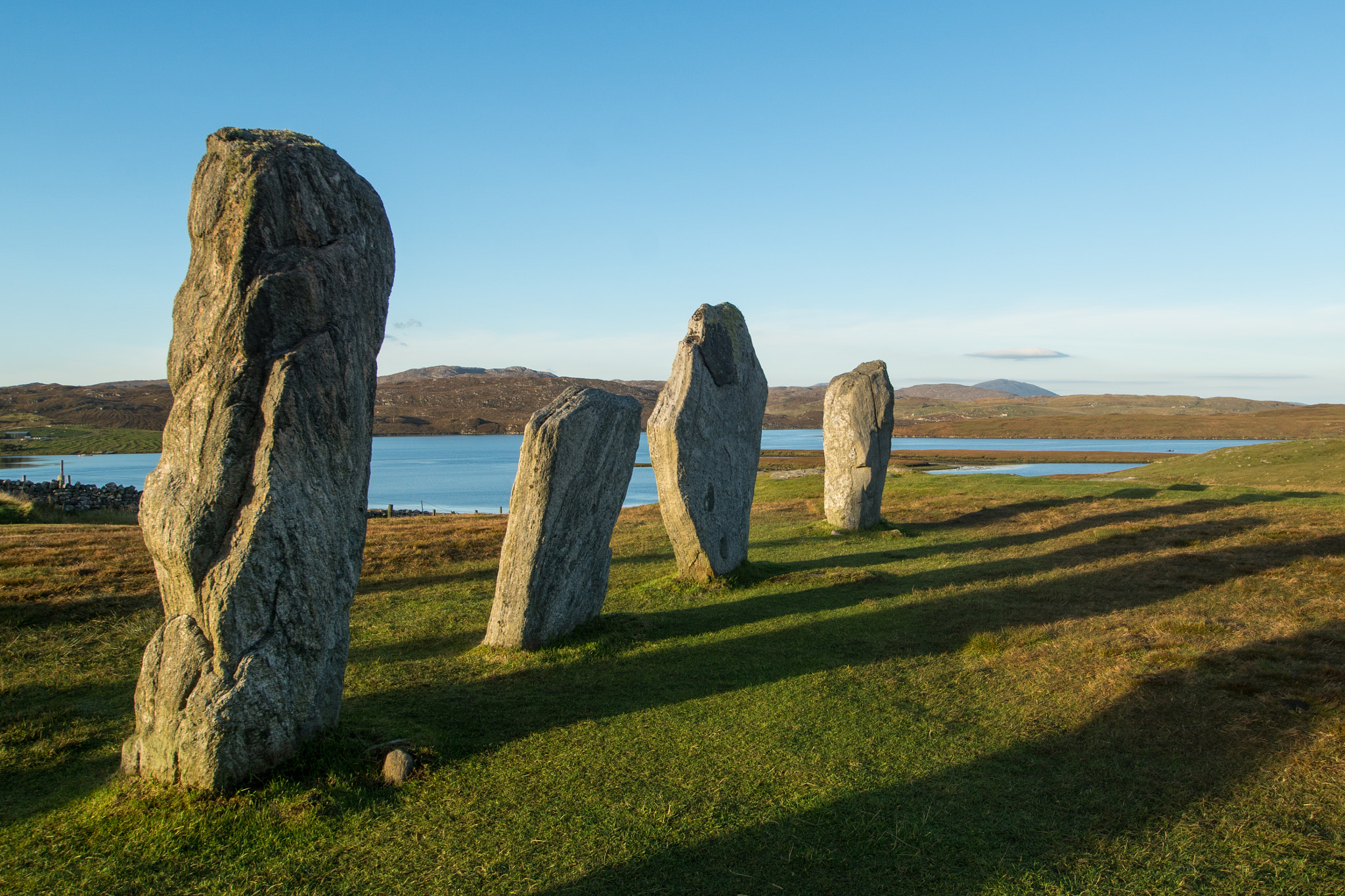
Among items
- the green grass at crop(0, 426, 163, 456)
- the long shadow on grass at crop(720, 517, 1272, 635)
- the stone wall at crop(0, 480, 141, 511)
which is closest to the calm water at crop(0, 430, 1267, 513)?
the green grass at crop(0, 426, 163, 456)

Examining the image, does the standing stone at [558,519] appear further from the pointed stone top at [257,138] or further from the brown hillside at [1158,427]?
the brown hillside at [1158,427]

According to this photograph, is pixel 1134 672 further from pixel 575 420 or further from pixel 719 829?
pixel 575 420

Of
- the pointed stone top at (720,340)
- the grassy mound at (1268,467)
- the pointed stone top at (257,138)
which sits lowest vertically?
the grassy mound at (1268,467)

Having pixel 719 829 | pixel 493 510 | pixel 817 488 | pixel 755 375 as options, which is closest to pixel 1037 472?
pixel 817 488

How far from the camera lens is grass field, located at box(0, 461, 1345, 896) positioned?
184 inches

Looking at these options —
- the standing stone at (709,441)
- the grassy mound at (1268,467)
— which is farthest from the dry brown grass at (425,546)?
the grassy mound at (1268,467)

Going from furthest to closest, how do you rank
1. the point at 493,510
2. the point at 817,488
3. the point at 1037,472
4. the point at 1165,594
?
1. the point at 1037,472
2. the point at 493,510
3. the point at 817,488
4. the point at 1165,594

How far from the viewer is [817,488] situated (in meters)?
28.2

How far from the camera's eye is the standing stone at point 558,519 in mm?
9008

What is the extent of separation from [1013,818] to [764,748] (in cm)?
198

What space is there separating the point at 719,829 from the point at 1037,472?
149 feet

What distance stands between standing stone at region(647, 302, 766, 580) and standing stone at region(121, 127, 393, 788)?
22.6ft

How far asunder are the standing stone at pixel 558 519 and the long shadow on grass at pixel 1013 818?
4668 mm

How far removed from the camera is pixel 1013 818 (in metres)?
5.18
